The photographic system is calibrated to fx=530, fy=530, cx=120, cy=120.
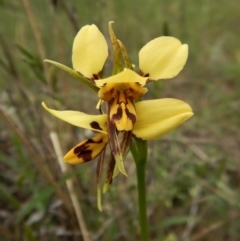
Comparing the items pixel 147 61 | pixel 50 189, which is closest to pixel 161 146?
pixel 50 189

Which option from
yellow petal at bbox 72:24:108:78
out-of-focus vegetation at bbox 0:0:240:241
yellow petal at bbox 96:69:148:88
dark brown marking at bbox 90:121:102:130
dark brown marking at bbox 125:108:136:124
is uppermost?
yellow petal at bbox 72:24:108:78

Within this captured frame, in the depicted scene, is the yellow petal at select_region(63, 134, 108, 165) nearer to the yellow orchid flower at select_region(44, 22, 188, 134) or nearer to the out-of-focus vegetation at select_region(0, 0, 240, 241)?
the yellow orchid flower at select_region(44, 22, 188, 134)

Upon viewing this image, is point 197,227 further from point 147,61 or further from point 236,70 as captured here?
point 236,70

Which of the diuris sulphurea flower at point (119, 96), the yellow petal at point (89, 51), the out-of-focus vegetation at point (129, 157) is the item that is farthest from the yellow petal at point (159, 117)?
the out-of-focus vegetation at point (129, 157)

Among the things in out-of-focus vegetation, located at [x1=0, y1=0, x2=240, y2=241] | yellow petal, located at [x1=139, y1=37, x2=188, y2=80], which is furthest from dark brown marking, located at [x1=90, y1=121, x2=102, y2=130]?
out-of-focus vegetation, located at [x1=0, y1=0, x2=240, y2=241]

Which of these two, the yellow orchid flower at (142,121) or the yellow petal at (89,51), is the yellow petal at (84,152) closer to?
the yellow orchid flower at (142,121)

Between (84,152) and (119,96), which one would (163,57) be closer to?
(119,96)

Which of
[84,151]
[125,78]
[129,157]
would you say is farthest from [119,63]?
[129,157]
